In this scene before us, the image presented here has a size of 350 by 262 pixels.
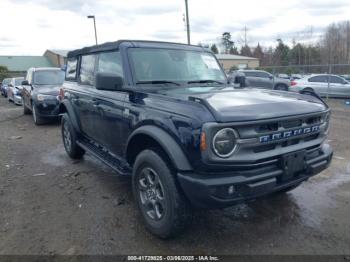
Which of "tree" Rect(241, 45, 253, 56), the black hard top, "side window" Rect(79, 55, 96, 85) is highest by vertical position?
"tree" Rect(241, 45, 253, 56)

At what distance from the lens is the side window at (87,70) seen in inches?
192

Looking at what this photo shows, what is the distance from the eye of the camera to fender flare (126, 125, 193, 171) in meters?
2.70

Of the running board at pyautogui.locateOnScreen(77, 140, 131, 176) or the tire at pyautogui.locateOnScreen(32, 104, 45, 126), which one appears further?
the tire at pyautogui.locateOnScreen(32, 104, 45, 126)

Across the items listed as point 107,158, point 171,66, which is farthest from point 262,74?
point 107,158

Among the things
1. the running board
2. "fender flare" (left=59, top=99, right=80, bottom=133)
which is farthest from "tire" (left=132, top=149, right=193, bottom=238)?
"fender flare" (left=59, top=99, right=80, bottom=133)

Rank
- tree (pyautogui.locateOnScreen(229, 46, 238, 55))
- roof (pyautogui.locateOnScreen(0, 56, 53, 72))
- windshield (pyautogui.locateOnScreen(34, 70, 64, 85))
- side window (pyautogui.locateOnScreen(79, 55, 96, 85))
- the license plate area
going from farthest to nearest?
tree (pyautogui.locateOnScreen(229, 46, 238, 55)) < roof (pyautogui.locateOnScreen(0, 56, 53, 72)) < windshield (pyautogui.locateOnScreen(34, 70, 64, 85)) < side window (pyautogui.locateOnScreen(79, 55, 96, 85)) < the license plate area

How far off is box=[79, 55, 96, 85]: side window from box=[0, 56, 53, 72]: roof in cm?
6177

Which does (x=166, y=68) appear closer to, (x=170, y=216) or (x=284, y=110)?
(x=284, y=110)

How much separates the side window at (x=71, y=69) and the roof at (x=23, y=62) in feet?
200

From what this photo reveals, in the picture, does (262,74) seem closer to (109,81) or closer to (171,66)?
(171,66)

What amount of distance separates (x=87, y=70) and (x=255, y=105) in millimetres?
3254

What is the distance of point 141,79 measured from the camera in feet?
12.3

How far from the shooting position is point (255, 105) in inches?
113

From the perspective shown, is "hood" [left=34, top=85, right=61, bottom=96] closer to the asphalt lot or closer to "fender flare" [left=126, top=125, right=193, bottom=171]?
the asphalt lot
